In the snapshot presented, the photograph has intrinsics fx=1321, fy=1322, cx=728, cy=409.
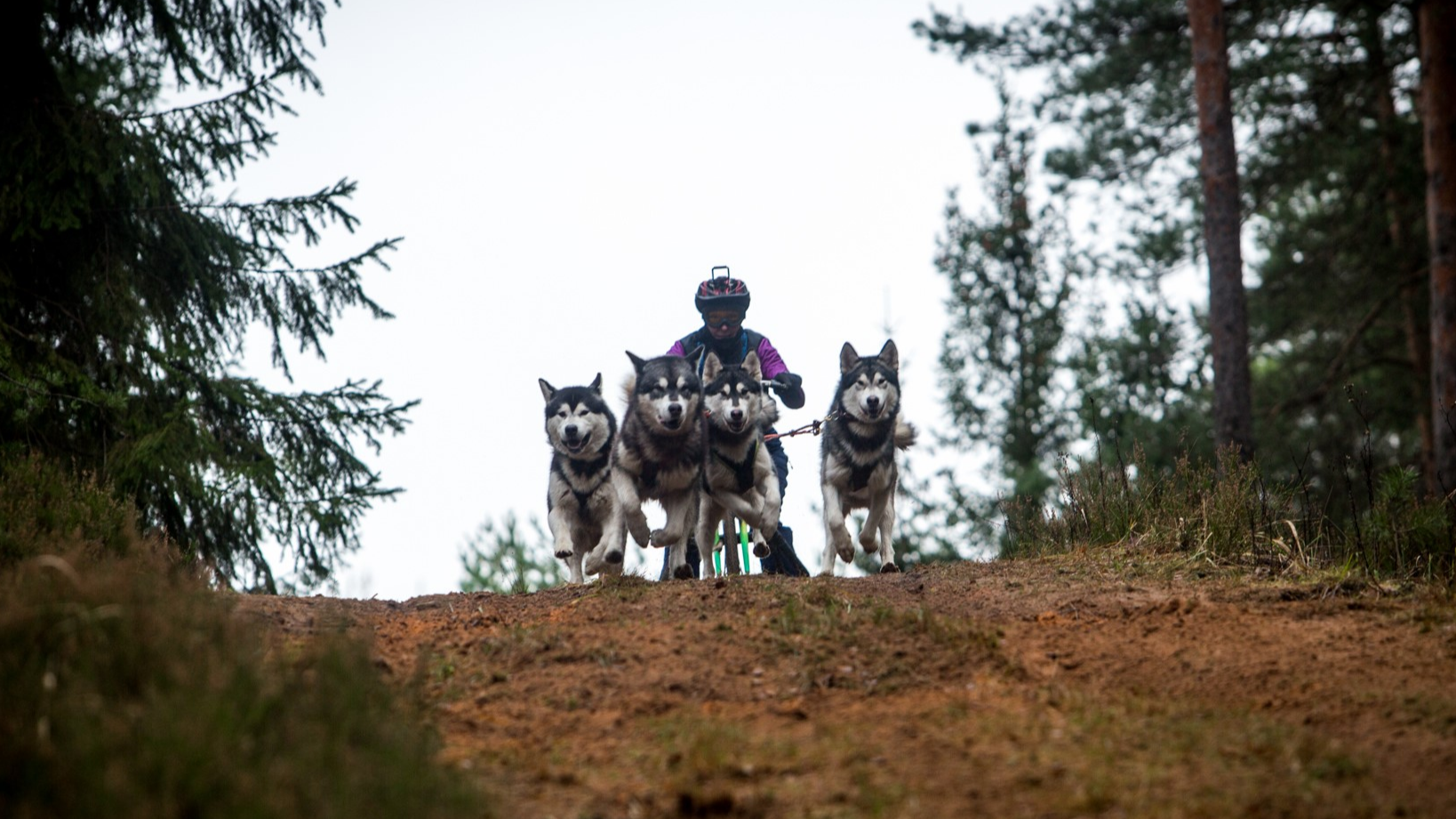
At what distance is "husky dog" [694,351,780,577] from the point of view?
10.2m

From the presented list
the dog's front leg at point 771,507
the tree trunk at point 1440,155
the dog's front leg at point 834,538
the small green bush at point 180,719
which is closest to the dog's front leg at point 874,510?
the dog's front leg at point 834,538

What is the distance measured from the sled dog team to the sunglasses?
1093 millimetres

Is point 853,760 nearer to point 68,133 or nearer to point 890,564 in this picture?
point 890,564

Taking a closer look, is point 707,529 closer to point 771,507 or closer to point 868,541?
point 771,507

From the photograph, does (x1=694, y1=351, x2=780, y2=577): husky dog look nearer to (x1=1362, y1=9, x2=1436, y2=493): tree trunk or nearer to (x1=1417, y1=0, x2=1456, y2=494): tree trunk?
(x1=1417, y1=0, x2=1456, y2=494): tree trunk

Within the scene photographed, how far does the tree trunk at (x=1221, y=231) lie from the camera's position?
596 inches

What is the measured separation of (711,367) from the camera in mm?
10562

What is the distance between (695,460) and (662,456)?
→ 265 millimetres

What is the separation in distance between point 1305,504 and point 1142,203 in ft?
44.4

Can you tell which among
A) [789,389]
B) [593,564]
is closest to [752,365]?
[789,389]

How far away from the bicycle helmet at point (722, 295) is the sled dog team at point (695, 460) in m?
1.08

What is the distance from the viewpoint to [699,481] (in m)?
10.2

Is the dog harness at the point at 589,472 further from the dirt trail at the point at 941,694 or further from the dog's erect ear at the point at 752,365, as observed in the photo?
the dirt trail at the point at 941,694

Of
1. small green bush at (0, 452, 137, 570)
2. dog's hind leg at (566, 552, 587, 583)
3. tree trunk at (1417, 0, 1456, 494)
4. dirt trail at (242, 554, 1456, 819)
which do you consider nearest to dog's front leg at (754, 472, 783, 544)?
dog's hind leg at (566, 552, 587, 583)
